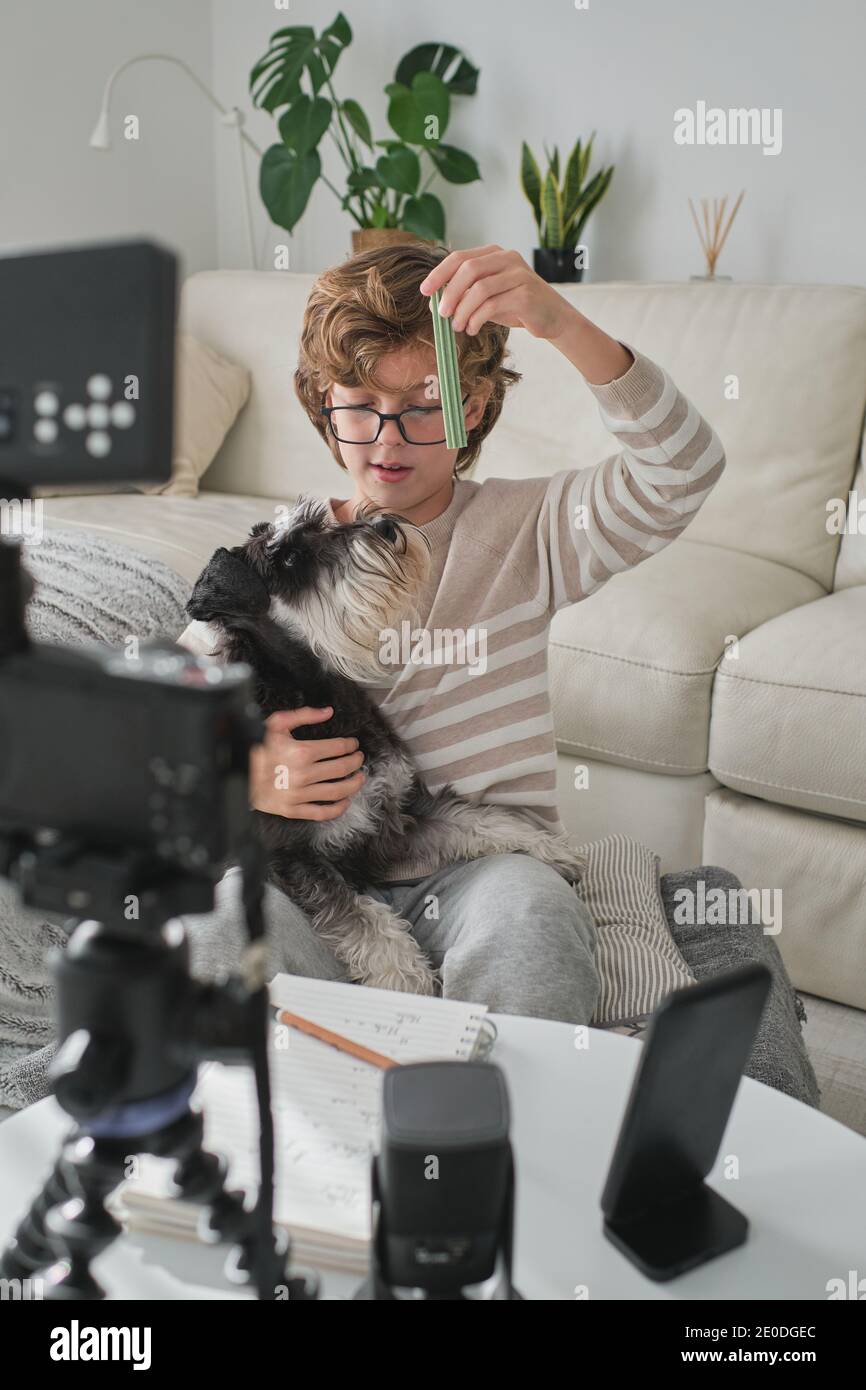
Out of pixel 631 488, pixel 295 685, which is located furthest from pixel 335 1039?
pixel 631 488

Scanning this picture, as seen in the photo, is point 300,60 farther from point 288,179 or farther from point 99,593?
point 99,593

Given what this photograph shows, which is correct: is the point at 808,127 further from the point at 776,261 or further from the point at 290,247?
the point at 290,247

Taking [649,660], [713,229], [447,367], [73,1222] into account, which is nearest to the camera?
[73,1222]

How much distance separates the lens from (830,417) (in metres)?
2.33

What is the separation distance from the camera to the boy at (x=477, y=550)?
115 cm

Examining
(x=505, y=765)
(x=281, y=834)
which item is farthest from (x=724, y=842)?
(x=281, y=834)

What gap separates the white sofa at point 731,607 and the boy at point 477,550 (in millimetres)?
456

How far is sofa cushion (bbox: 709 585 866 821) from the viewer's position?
178 cm

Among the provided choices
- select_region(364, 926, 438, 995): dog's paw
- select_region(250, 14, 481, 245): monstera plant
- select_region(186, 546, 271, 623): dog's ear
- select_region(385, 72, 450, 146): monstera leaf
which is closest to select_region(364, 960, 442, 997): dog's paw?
select_region(364, 926, 438, 995): dog's paw

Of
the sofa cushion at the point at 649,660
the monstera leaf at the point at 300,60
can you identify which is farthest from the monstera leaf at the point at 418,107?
the sofa cushion at the point at 649,660

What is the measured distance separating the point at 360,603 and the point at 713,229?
7.12 feet

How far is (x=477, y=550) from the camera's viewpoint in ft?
4.72

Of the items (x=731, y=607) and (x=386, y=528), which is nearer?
(x=386, y=528)

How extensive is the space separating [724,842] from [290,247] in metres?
2.58
